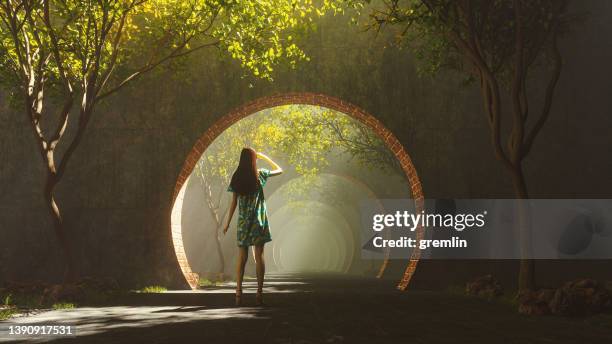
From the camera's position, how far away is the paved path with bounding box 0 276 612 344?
5297mm

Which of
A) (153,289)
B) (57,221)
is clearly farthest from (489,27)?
(57,221)

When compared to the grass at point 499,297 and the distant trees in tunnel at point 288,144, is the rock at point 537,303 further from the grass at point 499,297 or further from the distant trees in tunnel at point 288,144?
the distant trees in tunnel at point 288,144

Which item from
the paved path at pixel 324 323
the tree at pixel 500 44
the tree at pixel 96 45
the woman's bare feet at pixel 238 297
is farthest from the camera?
the tree at pixel 96 45

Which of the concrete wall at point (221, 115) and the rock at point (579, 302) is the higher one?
the concrete wall at point (221, 115)

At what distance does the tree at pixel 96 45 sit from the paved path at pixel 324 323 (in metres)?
3.18

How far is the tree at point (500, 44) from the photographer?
28.4 feet

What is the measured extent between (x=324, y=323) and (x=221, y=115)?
625 cm

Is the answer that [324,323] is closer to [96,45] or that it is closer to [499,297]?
[499,297]

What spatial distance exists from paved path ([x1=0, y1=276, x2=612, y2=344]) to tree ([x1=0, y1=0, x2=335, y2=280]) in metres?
3.18

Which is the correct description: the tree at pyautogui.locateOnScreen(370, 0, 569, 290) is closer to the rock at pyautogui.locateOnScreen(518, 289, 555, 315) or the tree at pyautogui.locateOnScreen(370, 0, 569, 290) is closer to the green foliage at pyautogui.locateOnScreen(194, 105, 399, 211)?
the rock at pyautogui.locateOnScreen(518, 289, 555, 315)

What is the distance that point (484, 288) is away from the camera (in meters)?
9.84

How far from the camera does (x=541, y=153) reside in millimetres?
11602

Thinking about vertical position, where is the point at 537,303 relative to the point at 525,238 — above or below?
below

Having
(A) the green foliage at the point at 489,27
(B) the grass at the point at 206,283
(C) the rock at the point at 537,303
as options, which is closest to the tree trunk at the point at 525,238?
(C) the rock at the point at 537,303
